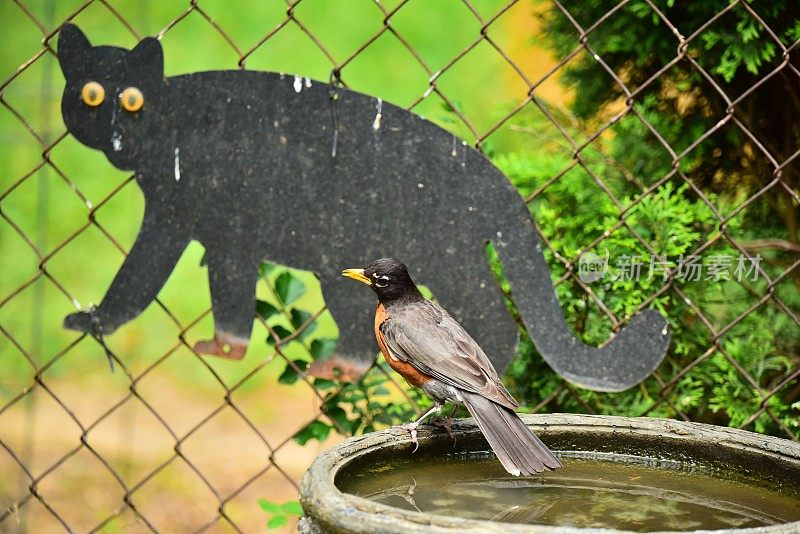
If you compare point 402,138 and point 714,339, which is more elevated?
point 402,138

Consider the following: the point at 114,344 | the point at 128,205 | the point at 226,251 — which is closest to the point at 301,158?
the point at 226,251

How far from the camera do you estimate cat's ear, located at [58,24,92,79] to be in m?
2.94

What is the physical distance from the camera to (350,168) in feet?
9.81

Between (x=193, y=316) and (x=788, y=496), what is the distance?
5.26 m

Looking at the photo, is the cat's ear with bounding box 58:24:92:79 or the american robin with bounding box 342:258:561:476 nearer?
the american robin with bounding box 342:258:561:476

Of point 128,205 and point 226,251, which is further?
point 128,205

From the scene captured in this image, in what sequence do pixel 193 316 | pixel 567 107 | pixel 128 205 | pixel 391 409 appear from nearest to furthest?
pixel 391 409
pixel 567 107
pixel 193 316
pixel 128 205

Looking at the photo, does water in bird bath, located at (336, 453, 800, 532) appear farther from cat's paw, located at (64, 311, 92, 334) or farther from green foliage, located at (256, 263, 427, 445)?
cat's paw, located at (64, 311, 92, 334)

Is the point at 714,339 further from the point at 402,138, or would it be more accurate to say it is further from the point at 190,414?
the point at 190,414

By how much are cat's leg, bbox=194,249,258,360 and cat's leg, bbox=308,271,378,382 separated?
0.76 feet

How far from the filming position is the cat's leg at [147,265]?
302 centimetres

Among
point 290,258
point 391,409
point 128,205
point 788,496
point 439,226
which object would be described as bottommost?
point 788,496

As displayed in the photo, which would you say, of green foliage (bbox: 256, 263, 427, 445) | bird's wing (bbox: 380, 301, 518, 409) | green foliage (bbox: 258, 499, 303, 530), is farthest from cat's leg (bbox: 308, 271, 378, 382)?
green foliage (bbox: 258, 499, 303, 530)

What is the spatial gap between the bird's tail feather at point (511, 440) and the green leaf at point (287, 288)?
0.91 meters
